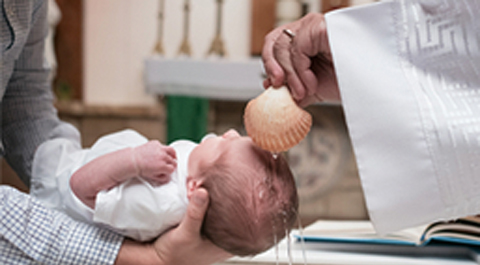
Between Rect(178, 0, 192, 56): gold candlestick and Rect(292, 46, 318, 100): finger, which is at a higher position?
Rect(178, 0, 192, 56): gold candlestick

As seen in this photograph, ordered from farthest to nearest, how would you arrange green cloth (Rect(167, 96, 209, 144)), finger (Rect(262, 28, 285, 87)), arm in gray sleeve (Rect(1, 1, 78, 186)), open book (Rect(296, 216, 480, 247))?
green cloth (Rect(167, 96, 209, 144))
arm in gray sleeve (Rect(1, 1, 78, 186))
open book (Rect(296, 216, 480, 247))
finger (Rect(262, 28, 285, 87))

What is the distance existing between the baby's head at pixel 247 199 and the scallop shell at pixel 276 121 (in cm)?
9

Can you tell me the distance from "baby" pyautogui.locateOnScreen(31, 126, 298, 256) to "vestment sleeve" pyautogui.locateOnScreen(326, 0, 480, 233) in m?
0.19

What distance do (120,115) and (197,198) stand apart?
2.64 metres

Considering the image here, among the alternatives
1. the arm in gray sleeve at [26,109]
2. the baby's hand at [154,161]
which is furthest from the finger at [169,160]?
the arm in gray sleeve at [26,109]

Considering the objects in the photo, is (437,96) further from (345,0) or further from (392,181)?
(345,0)

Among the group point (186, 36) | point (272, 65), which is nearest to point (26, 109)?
point (272, 65)

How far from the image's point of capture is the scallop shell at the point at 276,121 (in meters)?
0.78

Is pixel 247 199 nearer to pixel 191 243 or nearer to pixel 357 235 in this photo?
pixel 191 243

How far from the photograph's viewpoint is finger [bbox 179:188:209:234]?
0.84m

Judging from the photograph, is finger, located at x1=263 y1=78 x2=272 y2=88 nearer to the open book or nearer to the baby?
the baby

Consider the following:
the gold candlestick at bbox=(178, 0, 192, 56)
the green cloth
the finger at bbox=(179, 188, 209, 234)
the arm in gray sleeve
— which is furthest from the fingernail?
the gold candlestick at bbox=(178, 0, 192, 56)

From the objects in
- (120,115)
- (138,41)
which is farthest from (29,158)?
(138,41)

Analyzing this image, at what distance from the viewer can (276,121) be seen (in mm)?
780
